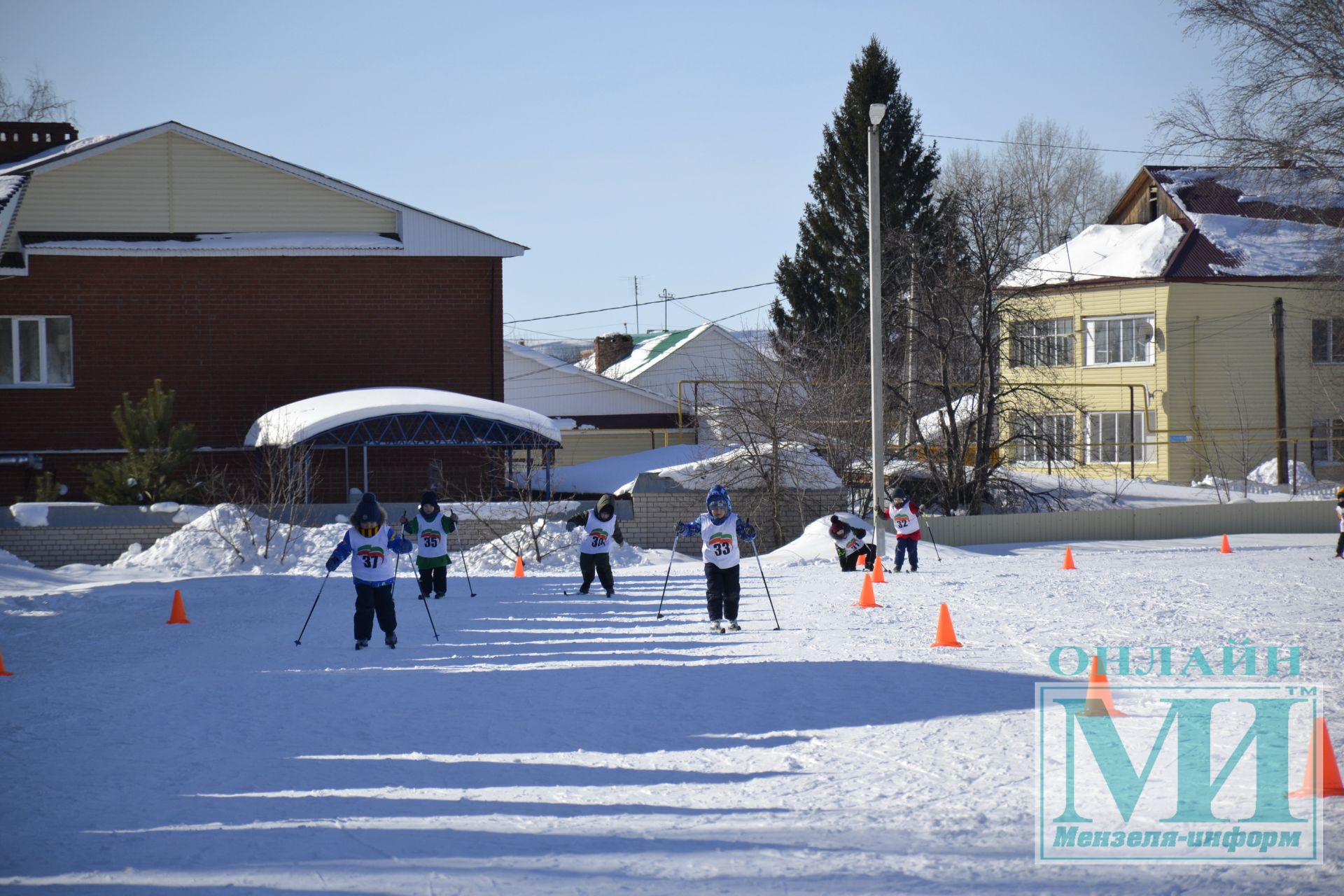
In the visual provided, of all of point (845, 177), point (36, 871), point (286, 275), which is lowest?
point (36, 871)

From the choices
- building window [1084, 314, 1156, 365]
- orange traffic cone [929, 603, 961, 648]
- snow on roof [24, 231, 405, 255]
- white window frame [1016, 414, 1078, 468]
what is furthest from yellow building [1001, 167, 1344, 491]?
orange traffic cone [929, 603, 961, 648]

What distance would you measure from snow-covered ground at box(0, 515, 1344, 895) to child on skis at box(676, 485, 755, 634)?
1.06ft

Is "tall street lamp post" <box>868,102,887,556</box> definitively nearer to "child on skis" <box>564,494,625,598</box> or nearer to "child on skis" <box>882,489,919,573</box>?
"child on skis" <box>882,489,919,573</box>

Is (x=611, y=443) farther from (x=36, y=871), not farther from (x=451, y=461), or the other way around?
(x=36, y=871)

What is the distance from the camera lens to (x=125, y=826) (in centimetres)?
642

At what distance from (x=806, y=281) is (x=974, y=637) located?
124 feet

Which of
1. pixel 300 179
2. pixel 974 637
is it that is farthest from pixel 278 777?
pixel 300 179

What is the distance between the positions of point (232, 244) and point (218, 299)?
137 cm

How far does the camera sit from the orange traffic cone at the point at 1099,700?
830 centimetres

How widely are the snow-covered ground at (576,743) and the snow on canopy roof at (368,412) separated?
871 centimetres

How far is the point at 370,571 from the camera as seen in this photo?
12.8m

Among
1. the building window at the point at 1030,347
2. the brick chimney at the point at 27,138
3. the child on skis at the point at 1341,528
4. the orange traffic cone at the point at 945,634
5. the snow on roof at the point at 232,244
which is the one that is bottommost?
the orange traffic cone at the point at 945,634

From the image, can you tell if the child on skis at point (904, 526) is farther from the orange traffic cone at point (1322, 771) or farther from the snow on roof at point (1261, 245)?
the snow on roof at point (1261, 245)

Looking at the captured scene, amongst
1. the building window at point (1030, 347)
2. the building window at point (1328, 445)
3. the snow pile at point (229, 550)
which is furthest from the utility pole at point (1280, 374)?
the snow pile at point (229, 550)
